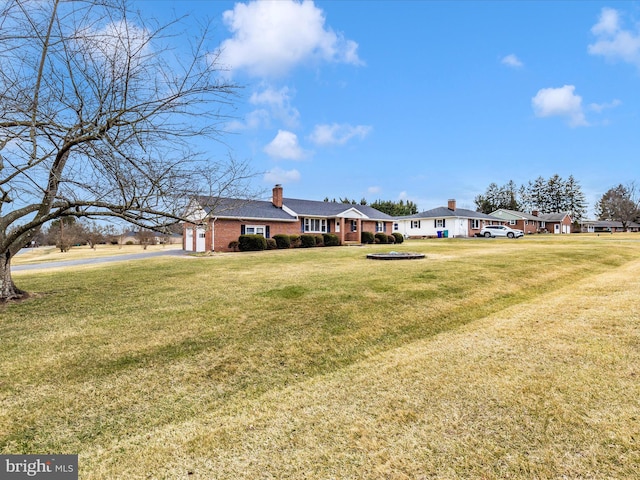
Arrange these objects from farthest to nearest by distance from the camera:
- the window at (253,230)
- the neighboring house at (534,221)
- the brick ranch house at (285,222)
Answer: the neighboring house at (534,221), the window at (253,230), the brick ranch house at (285,222)

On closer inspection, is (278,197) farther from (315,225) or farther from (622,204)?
(622,204)

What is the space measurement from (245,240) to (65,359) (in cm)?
2045

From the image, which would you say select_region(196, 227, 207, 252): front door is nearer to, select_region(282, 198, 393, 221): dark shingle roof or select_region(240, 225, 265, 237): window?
select_region(240, 225, 265, 237): window

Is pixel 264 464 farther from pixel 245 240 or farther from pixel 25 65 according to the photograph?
pixel 245 240

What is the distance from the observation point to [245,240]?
2514 cm

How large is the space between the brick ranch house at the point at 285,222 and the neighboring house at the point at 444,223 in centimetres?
986

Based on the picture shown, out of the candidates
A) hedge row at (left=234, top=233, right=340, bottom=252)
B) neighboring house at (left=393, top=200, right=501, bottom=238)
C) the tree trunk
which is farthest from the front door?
neighboring house at (left=393, top=200, right=501, bottom=238)

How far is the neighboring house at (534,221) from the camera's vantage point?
186 ft

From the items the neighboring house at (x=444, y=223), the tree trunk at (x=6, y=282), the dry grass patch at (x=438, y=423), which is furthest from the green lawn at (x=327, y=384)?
the neighboring house at (x=444, y=223)

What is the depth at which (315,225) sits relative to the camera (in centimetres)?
3312

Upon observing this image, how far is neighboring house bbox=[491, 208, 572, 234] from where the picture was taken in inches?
2237

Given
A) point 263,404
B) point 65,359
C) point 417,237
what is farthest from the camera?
point 417,237

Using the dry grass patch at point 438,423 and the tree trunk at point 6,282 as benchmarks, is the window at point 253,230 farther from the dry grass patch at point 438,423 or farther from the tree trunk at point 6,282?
the dry grass patch at point 438,423

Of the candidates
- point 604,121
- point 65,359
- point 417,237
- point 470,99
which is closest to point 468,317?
point 65,359
